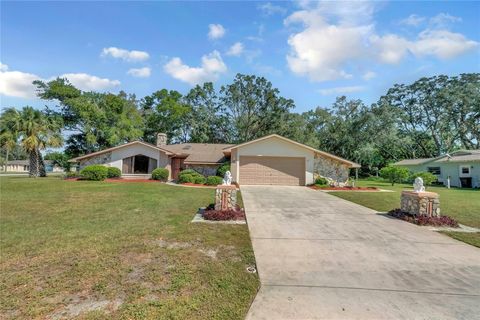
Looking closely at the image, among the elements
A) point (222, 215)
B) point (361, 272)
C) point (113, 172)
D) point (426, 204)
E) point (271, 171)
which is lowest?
point (361, 272)

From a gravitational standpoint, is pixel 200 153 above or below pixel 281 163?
above

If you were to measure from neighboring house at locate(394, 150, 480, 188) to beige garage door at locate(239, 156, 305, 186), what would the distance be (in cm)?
1637

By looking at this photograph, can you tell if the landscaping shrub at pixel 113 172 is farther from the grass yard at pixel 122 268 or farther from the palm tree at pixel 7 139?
the grass yard at pixel 122 268

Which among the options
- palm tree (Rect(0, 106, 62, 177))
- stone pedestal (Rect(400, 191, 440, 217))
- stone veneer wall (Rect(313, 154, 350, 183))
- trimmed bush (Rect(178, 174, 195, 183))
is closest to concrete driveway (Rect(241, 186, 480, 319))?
stone pedestal (Rect(400, 191, 440, 217))

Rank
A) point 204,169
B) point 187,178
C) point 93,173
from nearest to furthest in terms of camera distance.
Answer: point 187,178, point 93,173, point 204,169

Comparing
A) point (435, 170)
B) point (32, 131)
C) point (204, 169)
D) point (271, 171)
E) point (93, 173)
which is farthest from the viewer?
point (435, 170)

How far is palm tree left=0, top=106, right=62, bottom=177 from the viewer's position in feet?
70.4

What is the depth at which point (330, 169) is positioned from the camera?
65.8 ft

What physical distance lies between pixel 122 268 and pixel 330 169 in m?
18.1

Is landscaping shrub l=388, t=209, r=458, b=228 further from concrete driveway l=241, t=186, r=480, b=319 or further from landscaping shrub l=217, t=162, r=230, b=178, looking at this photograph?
landscaping shrub l=217, t=162, r=230, b=178

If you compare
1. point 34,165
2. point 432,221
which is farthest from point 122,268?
point 34,165

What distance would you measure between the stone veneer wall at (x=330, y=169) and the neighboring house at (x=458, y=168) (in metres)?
12.9

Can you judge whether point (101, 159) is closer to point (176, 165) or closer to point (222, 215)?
point (176, 165)

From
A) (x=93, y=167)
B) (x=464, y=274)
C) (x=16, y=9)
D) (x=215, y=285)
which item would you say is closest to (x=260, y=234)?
(x=215, y=285)
